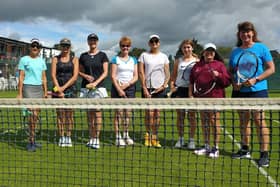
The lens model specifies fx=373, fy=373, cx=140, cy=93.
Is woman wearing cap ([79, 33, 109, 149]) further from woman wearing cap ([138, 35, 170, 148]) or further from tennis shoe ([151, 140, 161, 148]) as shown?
tennis shoe ([151, 140, 161, 148])

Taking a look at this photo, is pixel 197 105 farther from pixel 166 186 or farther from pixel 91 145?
pixel 91 145

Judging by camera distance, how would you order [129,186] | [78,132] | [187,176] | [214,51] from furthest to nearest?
1. [78,132]
2. [214,51]
3. [187,176]
4. [129,186]

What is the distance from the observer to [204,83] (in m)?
5.64

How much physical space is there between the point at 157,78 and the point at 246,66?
165 cm

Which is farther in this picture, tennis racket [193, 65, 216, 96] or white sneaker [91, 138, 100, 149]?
white sneaker [91, 138, 100, 149]

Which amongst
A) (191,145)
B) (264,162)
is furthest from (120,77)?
(264,162)

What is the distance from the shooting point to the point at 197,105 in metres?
4.02

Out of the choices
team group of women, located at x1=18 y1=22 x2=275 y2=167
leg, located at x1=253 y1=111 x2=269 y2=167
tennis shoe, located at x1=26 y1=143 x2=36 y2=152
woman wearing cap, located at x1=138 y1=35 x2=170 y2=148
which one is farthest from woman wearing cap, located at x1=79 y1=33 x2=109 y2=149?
leg, located at x1=253 y1=111 x2=269 y2=167

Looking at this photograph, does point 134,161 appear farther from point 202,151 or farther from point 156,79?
point 156,79

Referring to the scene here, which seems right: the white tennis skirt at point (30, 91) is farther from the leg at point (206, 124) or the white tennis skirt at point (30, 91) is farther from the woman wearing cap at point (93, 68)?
the leg at point (206, 124)

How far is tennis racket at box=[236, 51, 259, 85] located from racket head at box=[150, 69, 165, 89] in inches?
58.1

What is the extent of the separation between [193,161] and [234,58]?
1616 millimetres

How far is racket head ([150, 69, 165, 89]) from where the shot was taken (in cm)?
634

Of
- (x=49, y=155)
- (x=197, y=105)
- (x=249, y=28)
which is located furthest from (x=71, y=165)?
(x=249, y=28)
